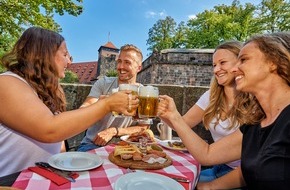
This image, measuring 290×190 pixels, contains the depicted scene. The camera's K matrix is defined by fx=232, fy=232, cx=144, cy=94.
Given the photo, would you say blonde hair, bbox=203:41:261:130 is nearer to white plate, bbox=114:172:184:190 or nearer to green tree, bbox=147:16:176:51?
white plate, bbox=114:172:184:190

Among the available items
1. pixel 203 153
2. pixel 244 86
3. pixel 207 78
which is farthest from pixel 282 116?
pixel 207 78

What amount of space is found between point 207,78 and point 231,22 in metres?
9.81

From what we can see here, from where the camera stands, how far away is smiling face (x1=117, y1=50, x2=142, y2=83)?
9.67 feet

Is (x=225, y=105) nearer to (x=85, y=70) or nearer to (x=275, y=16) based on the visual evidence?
(x=275, y=16)

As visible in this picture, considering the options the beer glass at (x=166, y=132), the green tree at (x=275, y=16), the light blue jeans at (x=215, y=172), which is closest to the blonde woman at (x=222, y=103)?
the light blue jeans at (x=215, y=172)

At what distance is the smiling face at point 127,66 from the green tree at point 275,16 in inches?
938

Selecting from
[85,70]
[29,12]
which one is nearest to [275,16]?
[29,12]

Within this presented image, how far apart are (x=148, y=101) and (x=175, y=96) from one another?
2.49 metres

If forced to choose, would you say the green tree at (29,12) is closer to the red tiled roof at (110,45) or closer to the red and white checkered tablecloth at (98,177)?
the red and white checkered tablecloth at (98,177)

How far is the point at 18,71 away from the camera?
4.96 ft

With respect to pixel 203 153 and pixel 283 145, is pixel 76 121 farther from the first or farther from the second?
pixel 283 145

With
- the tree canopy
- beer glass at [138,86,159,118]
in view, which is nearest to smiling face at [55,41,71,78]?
beer glass at [138,86,159,118]

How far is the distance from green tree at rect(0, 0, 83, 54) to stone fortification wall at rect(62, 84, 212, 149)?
767 cm

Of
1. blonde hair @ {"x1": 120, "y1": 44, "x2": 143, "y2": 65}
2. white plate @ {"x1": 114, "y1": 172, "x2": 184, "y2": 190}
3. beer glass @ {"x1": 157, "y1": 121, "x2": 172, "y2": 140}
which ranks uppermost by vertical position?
blonde hair @ {"x1": 120, "y1": 44, "x2": 143, "y2": 65}
